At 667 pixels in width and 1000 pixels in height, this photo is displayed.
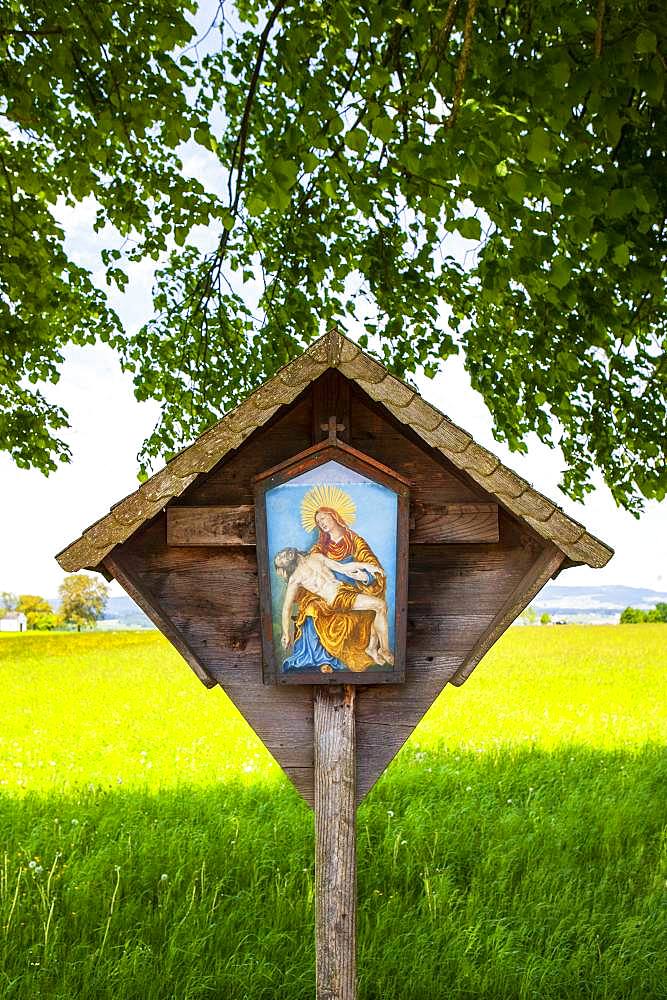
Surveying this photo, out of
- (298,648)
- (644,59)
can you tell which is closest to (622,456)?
(644,59)

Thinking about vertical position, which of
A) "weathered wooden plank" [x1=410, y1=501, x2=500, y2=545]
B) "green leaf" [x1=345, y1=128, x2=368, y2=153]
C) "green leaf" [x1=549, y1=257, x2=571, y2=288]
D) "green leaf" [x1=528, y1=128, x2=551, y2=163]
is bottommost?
"weathered wooden plank" [x1=410, y1=501, x2=500, y2=545]

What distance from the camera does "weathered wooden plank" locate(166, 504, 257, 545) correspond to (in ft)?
9.65

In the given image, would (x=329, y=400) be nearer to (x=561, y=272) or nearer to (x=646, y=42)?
(x=561, y=272)

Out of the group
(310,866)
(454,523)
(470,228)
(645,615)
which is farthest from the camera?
(645,615)

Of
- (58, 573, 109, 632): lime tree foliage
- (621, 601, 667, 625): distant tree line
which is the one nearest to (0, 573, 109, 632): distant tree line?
(58, 573, 109, 632): lime tree foliage

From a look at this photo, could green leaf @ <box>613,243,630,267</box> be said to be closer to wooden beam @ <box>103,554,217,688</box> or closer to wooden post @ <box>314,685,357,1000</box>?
wooden post @ <box>314,685,357,1000</box>

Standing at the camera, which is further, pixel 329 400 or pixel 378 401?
pixel 329 400

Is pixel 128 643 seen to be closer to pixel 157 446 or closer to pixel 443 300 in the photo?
pixel 157 446

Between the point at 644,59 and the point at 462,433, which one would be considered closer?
the point at 462,433

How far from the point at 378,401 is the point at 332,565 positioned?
2.03ft

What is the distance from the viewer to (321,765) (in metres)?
2.94

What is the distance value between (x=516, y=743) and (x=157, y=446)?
5.19 meters

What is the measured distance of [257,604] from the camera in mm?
3018

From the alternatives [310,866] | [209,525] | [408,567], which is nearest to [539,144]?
[408,567]
